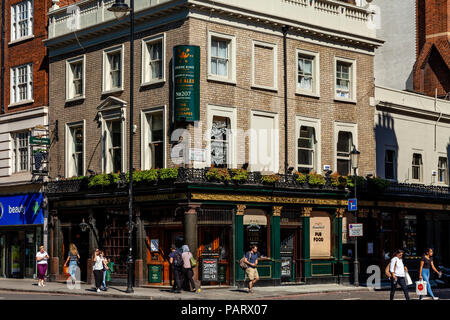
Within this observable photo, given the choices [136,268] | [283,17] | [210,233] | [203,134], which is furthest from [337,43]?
[136,268]

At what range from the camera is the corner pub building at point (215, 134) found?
3073 cm

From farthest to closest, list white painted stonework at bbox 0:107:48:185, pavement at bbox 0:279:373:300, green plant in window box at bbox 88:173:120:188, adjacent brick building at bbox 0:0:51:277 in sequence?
white painted stonework at bbox 0:107:48:185 < adjacent brick building at bbox 0:0:51:277 < green plant in window box at bbox 88:173:120:188 < pavement at bbox 0:279:373:300

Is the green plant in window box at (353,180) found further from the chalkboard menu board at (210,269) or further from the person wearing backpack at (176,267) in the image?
the person wearing backpack at (176,267)

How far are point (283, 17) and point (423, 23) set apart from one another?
1736cm

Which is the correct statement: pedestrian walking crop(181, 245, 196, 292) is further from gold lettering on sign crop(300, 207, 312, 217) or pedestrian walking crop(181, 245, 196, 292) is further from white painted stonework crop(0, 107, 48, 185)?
white painted stonework crop(0, 107, 48, 185)

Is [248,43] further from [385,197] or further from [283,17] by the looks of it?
[385,197]

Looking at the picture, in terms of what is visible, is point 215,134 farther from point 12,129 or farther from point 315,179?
point 12,129

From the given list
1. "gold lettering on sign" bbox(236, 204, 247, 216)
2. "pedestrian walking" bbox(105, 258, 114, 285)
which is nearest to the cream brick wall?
"gold lettering on sign" bbox(236, 204, 247, 216)

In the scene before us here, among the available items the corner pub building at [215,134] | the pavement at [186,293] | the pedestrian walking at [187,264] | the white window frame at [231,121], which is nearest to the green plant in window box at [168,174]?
the corner pub building at [215,134]

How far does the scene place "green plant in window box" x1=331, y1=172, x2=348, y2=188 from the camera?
3469 cm

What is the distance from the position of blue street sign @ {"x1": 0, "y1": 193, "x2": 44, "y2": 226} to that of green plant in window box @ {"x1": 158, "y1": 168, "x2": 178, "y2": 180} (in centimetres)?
958

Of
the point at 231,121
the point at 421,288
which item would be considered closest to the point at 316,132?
the point at 231,121

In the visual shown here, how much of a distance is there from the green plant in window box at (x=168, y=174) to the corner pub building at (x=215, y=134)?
51mm
